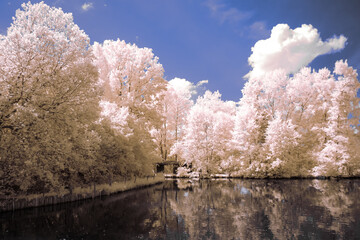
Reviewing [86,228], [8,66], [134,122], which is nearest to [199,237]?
[86,228]

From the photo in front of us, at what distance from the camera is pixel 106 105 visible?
2311cm

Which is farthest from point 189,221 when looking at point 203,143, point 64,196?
point 203,143

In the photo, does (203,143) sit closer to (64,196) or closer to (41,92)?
(64,196)

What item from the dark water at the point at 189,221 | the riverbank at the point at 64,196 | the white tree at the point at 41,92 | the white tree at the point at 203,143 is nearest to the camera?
the dark water at the point at 189,221

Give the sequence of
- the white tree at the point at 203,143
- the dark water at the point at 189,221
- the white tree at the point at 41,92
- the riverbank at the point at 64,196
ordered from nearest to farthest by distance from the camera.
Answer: the dark water at the point at 189,221 < the white tree at the point at 41,92 < the riverbank at the point at 64,196 < the white tree at the point at 203,143

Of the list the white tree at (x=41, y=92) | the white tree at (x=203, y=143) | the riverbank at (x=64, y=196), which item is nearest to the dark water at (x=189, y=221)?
the riverbank at (x=64, y=196)

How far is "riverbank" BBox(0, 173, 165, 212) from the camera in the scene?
47.1 ft

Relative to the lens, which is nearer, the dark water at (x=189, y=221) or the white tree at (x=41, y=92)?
the dark water at (x=189, y=221)

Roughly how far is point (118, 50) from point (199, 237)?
89.2 ft

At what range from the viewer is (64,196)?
57.1 ft

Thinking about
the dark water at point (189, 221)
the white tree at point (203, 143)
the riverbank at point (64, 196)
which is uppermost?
the white tree at point (203, 143)

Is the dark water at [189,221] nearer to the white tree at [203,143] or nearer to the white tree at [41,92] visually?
the white tree at [41,92]

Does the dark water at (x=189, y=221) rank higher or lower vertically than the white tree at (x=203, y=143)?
lower

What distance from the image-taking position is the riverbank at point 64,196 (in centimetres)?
1434
